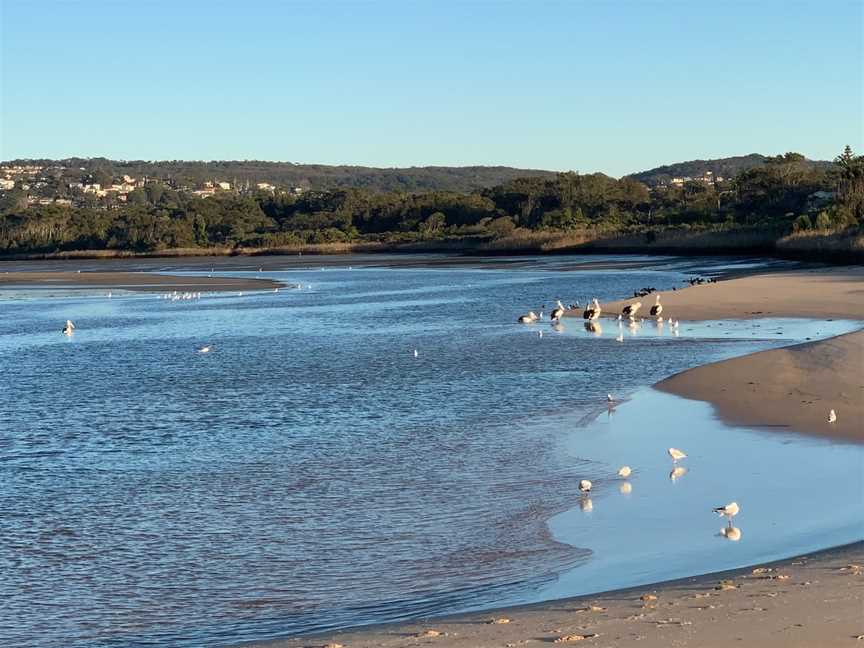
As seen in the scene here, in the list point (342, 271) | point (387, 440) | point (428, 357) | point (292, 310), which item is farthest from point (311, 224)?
point (387, 440)

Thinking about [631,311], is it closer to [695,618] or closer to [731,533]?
[731,533]

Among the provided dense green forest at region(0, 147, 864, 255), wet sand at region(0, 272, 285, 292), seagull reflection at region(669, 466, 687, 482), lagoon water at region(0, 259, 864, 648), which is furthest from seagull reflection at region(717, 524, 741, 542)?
dense green forest at region(0, 147, 864, 255)

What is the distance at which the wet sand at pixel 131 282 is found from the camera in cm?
6026

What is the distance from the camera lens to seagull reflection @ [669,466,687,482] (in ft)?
39.1

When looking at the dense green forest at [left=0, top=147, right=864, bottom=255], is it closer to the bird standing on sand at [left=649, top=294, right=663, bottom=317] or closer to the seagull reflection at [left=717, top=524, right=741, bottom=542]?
the bird standing on sand at [left=649, top=294, right=663, bottom=317]

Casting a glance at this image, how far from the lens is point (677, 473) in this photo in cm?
1207

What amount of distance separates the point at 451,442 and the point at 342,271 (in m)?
61.6

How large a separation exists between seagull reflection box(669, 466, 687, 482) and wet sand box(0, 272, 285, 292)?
46669mm

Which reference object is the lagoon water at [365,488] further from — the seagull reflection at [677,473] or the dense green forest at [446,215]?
the dense green forest at [446,215]

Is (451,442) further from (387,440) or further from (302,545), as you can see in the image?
(302,545)

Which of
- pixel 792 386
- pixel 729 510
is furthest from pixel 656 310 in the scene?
pixel 729 510

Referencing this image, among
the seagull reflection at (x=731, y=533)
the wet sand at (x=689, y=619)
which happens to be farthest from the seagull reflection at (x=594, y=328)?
the wet sand at (x=689, y=619)

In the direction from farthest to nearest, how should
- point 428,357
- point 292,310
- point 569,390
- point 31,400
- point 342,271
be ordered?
point 342,271, point 292,310, point 428,357, point 31,400, point 569,390

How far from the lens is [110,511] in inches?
465
